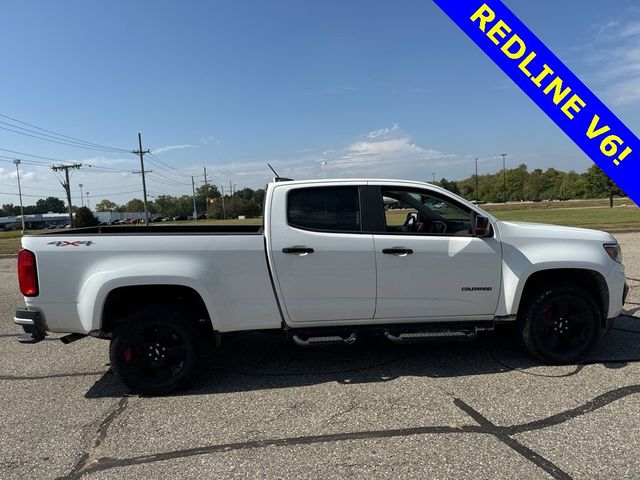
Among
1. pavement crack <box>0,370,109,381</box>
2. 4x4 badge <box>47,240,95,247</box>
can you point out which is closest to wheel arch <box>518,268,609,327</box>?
4x4 badge <box>47,240,95,247</box>

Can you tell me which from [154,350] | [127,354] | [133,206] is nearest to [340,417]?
[154,350]

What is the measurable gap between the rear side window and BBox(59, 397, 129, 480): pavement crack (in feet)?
7.11

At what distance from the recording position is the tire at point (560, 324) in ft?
15.1

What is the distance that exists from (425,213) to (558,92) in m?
1.68

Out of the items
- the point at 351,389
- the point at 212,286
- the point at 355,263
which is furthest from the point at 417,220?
the point at 212,286

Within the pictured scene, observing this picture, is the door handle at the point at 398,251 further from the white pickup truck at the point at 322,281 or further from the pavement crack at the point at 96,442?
the pavement crack at the point at 96,442

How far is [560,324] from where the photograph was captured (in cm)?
469

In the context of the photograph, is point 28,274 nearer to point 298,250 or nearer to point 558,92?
point 298,250

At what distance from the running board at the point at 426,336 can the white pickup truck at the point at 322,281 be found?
0.04 feet

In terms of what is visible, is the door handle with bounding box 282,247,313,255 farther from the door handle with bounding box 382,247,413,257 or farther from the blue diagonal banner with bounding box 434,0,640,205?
the blue diagonal banner with bounding box 434,0,640,205

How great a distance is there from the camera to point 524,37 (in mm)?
4504

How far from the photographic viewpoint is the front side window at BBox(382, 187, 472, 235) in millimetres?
4648

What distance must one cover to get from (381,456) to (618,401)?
2135 millimetres

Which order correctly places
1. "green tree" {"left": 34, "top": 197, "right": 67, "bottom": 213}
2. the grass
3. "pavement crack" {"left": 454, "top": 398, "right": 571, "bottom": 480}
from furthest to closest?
"green tree" {"left": 34, "top": 197, "right": 67, "bottom": 213}, the grass, "pavement crack" {"left": 454, "top": 398, "right": 571, "bottom": 480}
